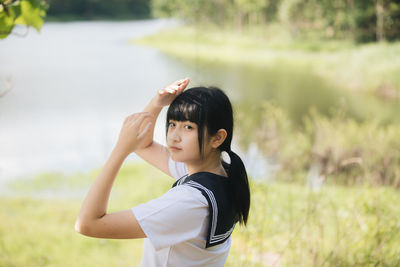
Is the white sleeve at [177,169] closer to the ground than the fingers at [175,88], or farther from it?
closer to the ground

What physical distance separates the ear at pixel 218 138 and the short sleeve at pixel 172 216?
0.10 meters

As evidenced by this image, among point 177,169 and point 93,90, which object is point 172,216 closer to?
point 177,169

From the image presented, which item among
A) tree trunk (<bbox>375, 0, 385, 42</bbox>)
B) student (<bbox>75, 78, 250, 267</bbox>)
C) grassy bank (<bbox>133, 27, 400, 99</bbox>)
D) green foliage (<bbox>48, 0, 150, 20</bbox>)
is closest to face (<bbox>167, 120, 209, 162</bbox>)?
student (<bbox>75, 78, 250, 267</bbox>)

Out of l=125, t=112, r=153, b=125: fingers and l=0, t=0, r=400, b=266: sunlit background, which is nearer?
l=125, t=112, r=153, b=125: fingers

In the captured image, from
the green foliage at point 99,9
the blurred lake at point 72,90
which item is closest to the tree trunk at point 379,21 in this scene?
the blurred lake at point 72,90

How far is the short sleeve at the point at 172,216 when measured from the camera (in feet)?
1.82

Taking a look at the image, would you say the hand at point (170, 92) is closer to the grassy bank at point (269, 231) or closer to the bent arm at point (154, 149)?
the bent arm at point (154, 149)

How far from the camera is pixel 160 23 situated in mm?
11742

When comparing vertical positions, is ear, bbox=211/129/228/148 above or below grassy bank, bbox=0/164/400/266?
above

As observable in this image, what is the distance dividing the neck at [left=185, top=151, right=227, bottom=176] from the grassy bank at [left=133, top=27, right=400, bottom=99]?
5622 millimetres

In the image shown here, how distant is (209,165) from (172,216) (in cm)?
14

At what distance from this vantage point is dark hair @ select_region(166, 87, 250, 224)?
2.07ft

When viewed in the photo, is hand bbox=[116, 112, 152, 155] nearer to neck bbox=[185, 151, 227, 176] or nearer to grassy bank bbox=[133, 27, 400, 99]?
neck bbox=[185, 151, 227, 176]

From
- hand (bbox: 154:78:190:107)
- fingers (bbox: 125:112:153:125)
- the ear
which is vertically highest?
hand (bbox: 154:78:190:107)
